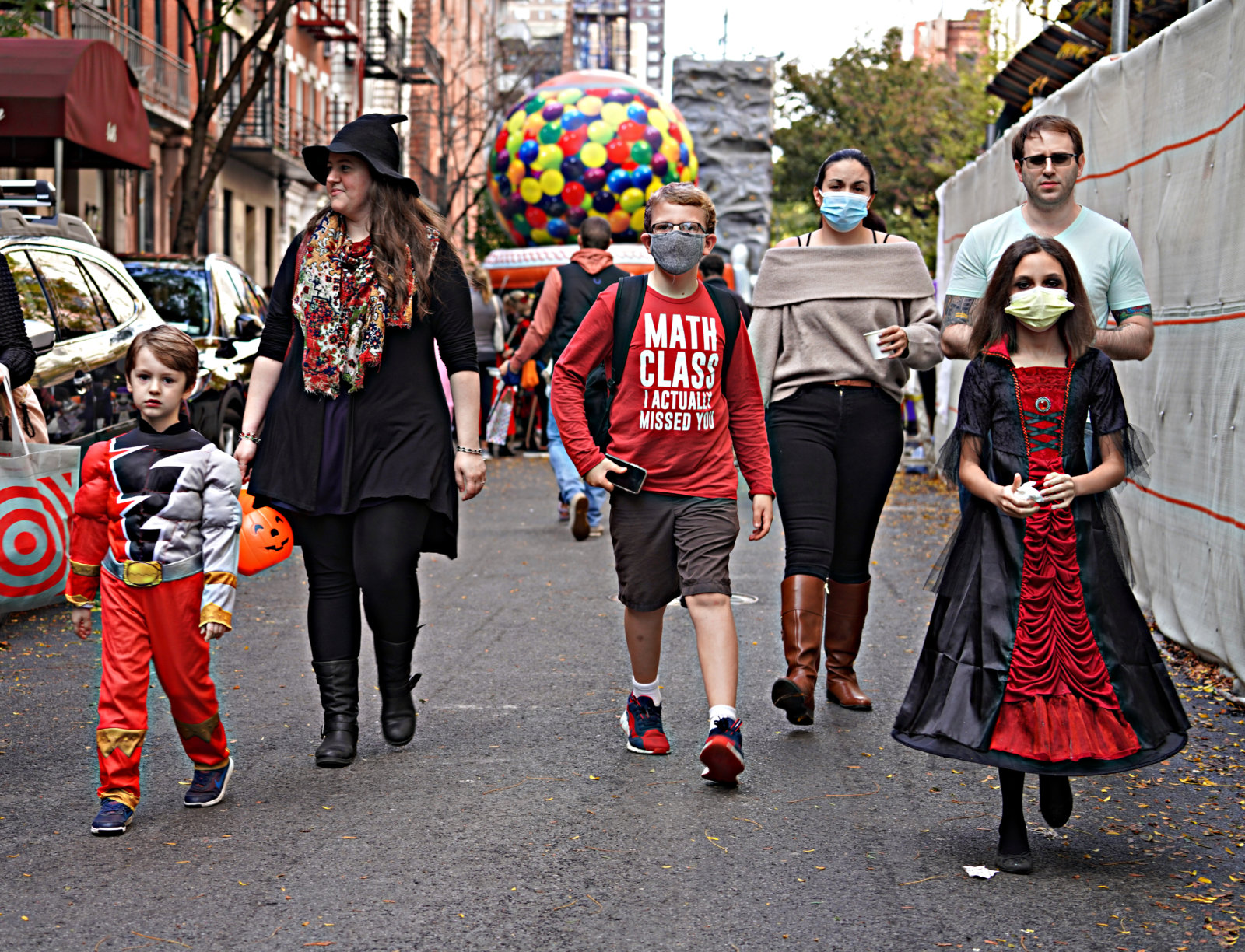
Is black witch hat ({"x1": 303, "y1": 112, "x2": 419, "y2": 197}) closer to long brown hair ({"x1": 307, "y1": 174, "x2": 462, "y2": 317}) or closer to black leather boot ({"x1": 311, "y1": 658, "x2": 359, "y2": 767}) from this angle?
long brown hair ({"x1": 307, "y1": 174, "x2": 462, "y2": 317})

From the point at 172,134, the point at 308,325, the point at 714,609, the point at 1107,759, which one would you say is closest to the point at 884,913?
the point at 1107,759

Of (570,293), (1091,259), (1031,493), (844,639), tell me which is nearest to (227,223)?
(570,293)

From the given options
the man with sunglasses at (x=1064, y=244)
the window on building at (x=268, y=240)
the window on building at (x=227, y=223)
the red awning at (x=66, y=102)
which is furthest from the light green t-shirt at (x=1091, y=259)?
the window on building at (x=268, y=240)

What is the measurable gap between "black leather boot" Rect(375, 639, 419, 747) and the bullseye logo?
122cm

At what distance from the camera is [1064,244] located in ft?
16.8

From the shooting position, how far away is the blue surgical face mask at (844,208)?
582 centimetres

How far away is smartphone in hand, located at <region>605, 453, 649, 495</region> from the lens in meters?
5.27

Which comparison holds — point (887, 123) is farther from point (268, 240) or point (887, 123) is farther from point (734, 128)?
point (268, 240)

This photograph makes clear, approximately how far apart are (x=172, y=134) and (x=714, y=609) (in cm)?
2807

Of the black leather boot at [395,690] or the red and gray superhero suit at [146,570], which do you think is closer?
the red and gray superhero suit at [146,570]

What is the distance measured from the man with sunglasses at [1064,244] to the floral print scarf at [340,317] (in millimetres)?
1707

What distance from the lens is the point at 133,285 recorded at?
10.9 m

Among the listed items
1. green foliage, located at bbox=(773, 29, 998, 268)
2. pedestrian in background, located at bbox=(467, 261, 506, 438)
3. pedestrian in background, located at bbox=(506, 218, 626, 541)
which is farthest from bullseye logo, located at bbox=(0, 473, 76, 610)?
green foliage, located at bbox=(773, 29, 998, 268)

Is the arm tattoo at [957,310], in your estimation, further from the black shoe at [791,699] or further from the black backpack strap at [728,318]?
the black shoe at [791,699]
